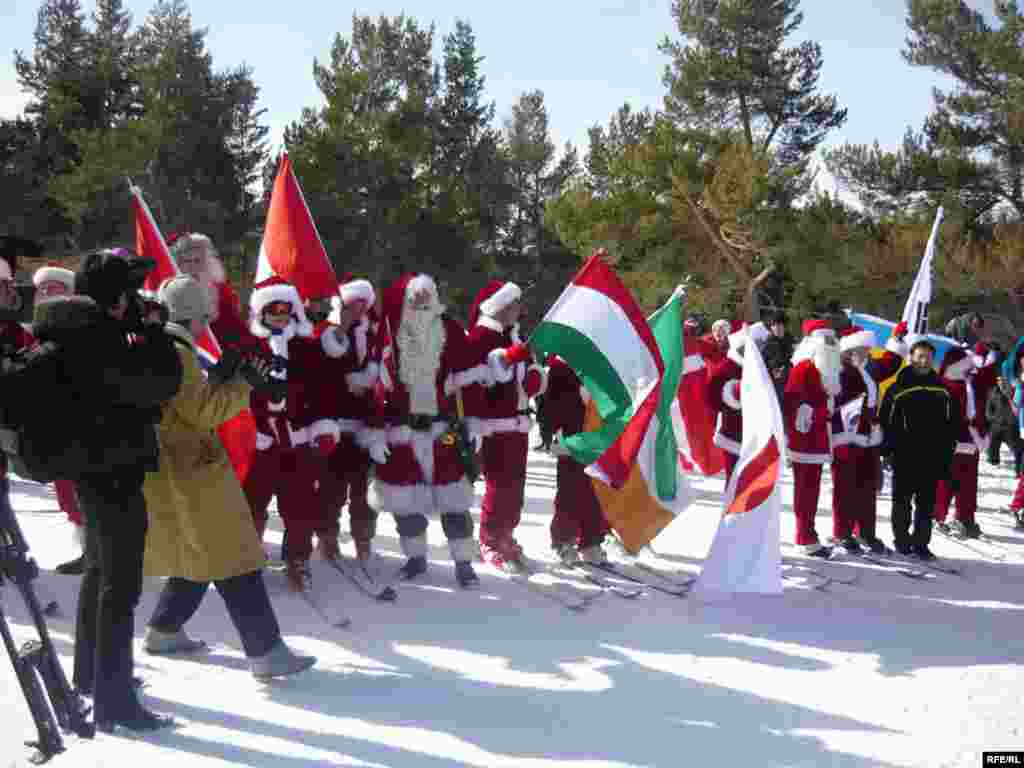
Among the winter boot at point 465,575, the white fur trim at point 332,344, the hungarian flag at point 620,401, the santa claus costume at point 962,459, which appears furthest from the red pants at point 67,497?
the santa claus costume at point 962,459

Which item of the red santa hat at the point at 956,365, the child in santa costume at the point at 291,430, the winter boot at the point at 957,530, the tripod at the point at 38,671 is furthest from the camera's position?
the red santa hat at the point at 956,365

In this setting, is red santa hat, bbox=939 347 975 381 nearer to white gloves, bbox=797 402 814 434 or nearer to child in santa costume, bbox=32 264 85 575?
white gloves, bbox=797 402 814 434

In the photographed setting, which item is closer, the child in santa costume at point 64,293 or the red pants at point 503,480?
the child in santa costume at point 64,293

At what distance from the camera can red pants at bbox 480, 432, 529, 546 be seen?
654 centimetres

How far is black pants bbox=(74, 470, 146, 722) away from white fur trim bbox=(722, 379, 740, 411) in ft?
16.7

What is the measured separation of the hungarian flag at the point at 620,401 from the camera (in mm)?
6438

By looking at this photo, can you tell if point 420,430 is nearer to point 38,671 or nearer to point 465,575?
point 465,575

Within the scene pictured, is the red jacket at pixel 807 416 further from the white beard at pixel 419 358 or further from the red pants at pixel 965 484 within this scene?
the white beard at pixel 419 358

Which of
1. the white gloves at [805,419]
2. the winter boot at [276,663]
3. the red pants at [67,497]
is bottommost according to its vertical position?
the winter boot at [276,663]

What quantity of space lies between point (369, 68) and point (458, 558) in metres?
26.6

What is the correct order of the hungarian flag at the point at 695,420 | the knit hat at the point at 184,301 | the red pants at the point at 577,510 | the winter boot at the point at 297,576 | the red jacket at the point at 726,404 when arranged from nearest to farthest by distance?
the knit hat at the point at 184,301 < the winter boot at the point at 297,576 < the red pants at the point at 577,510 < the red jacket at the point at 726,404 < the hungarian flag at the point at 695,420

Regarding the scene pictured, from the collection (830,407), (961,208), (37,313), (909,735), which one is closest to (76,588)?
(37,313)

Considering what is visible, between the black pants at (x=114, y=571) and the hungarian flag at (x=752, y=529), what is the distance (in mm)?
3281

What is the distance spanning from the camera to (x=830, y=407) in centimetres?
738
